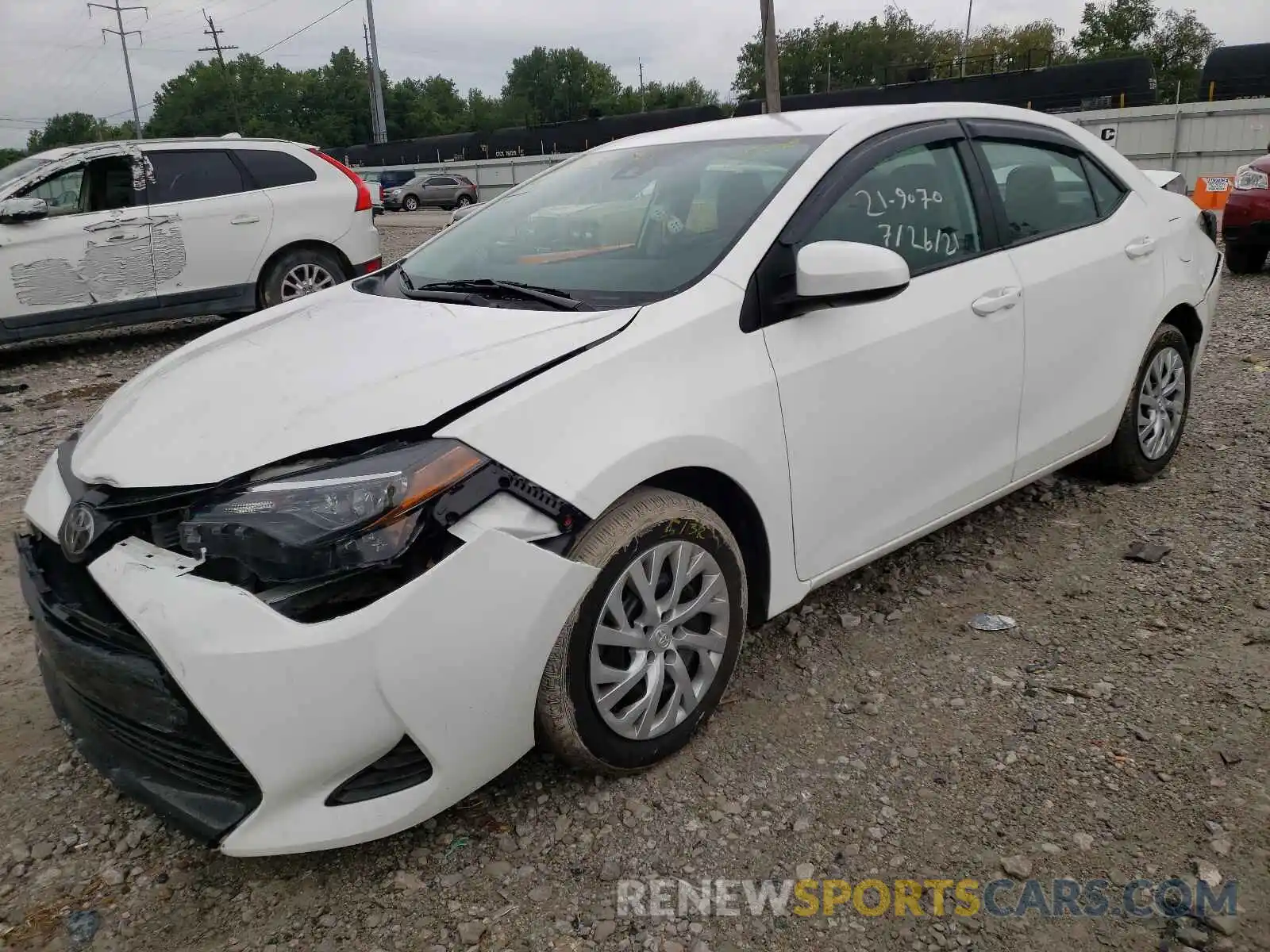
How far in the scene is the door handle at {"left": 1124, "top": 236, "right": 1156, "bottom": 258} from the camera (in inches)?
152

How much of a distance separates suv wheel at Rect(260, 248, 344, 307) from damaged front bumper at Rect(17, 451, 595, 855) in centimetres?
701

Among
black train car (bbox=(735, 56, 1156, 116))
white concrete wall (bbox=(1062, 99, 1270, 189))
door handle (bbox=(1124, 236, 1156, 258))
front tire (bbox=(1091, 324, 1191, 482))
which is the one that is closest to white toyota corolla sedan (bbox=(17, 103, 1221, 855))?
door handle (bbox=(1124, 236, 1156, 258))

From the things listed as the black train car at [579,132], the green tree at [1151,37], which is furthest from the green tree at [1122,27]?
the black train car at [579,132]

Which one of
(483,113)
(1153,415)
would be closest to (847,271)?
(1153,415)

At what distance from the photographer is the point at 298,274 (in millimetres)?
8898

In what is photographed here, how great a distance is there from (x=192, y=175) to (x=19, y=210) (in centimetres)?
138

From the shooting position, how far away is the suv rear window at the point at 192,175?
8219mm

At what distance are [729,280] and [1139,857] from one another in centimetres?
166

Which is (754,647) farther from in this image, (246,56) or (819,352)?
(246,56)

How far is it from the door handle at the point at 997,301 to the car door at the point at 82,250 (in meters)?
7.13

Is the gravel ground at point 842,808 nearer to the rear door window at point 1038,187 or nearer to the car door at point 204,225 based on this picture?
the rear door window at point 1038,187

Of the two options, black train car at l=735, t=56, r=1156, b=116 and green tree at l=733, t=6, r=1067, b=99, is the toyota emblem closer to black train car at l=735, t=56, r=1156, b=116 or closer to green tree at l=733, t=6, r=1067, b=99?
black train car at l=735, t=56, r=1156, b=116

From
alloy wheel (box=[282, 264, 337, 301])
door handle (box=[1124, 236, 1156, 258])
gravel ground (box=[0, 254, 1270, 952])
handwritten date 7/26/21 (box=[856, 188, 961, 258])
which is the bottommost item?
gravel ground (box=[0, 254, 1270, 952])

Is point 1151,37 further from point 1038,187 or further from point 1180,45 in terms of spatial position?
point 1038,187
